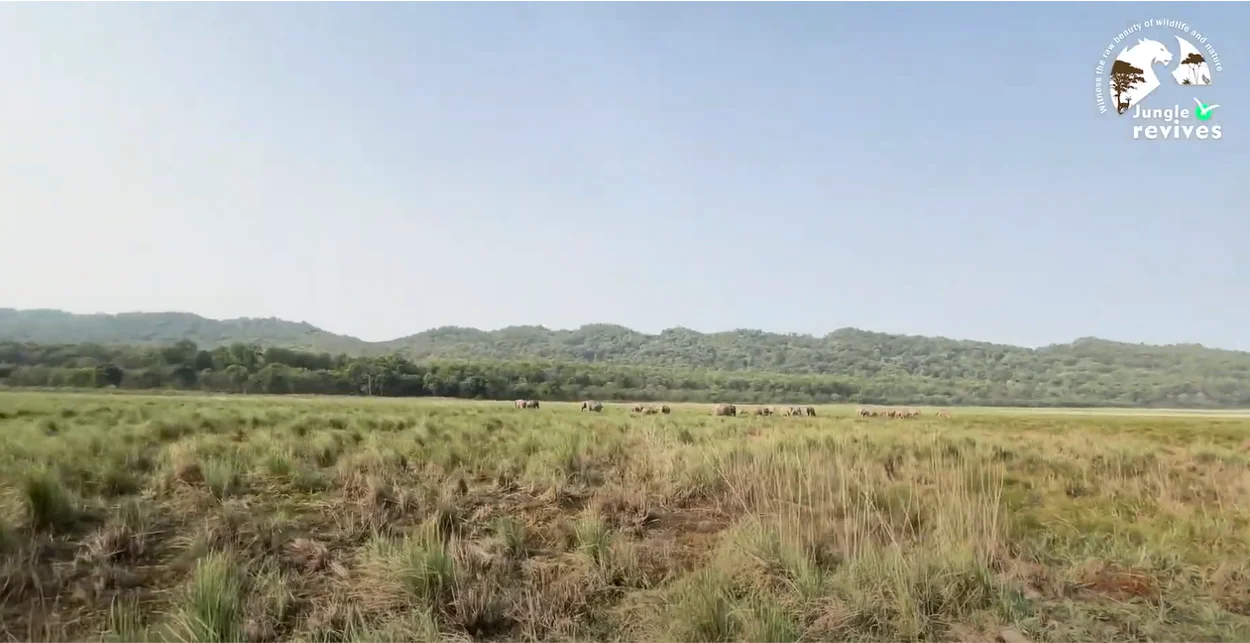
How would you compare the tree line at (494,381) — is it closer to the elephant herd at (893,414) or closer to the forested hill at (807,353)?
the forested hill at (807,353)

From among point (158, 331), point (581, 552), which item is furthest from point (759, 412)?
point (158, 331)

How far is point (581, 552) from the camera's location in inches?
217

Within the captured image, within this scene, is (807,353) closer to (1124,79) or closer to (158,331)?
(158,331)

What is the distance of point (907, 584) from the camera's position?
475 cm

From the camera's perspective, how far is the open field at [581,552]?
4.36m

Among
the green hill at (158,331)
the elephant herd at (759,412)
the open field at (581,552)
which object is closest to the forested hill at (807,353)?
the green hill at (158,331)

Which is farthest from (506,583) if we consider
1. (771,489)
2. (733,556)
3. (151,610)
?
(771,489)

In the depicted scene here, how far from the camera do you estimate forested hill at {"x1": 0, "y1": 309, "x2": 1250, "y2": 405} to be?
9450 centimetres

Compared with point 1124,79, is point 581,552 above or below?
below

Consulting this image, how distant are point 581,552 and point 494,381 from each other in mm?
69854

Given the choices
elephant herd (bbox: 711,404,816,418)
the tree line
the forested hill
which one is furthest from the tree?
the forested hill

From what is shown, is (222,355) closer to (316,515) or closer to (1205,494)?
(316,515)

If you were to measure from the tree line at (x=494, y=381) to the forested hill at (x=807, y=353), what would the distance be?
3.18 feet

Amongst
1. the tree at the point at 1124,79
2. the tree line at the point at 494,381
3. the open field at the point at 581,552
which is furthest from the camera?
the tree line at the point at 494,381
